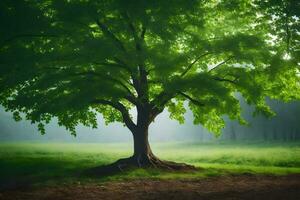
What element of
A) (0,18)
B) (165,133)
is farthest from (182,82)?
(165,133)

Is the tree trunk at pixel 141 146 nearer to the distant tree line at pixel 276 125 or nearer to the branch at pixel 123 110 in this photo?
the branch at pixel 123 110

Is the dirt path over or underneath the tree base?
underneath

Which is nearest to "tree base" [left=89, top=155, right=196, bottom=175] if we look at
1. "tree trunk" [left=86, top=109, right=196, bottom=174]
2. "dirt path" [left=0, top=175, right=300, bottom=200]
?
"tree trunk" [left=86, top=109, right=196, bottom=174]

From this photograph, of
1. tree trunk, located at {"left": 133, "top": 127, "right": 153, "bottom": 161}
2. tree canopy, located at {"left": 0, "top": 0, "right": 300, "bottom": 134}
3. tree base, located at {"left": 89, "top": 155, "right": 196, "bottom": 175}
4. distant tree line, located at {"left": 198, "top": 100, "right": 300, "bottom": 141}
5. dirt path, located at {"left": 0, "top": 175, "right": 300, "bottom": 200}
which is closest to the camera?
dirt path, located at {"left": 0, "top": 175, "right": 300, "bottom": 200}

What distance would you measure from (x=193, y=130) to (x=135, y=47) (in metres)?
85.9

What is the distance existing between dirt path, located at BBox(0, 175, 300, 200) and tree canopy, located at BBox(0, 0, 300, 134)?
214 inches

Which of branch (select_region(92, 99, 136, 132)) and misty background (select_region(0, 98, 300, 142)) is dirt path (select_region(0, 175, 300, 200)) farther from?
misty background (select_region(0, 98, 300, 142))

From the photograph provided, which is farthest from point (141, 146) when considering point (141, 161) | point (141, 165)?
point (141, 165)

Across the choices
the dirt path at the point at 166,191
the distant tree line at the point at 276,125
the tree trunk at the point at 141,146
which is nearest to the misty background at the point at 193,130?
the distant tree line at the point at 276,125

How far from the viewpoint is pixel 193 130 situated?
347 feet

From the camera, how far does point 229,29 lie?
22906 mm

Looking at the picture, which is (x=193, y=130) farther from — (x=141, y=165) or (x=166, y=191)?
(x=166, y=191)

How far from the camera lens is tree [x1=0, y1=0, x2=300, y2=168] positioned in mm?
19406

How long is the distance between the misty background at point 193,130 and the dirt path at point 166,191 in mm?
11819
